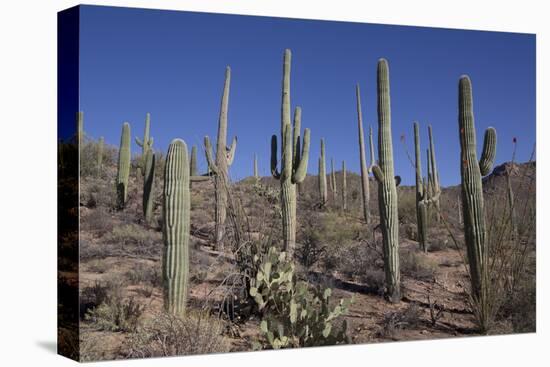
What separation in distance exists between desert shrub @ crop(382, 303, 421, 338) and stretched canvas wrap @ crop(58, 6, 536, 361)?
2 centimetres

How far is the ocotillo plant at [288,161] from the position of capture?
33.3 ft

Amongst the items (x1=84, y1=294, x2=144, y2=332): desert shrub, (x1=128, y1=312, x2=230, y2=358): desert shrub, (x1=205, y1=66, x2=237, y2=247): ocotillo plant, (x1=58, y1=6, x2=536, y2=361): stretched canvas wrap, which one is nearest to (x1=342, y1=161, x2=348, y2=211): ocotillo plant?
(x1=58, y1=6, x2=536, y2=361): stretched canvas wrap

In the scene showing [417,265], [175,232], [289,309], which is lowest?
[289,309]

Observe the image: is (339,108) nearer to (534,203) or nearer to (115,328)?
(534,203)

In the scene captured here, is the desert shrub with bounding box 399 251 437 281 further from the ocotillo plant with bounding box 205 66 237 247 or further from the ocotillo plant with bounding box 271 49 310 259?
the ocotillo plant with bounding box 205 66 237 247

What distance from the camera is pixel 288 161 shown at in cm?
1055

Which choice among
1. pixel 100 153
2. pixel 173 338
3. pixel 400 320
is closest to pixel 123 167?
pixel 100 153

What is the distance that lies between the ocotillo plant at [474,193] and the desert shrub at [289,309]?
193 cm

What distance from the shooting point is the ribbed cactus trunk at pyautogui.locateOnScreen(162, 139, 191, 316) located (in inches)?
347

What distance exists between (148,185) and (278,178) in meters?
1.80

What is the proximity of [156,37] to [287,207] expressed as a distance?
9.39 feet

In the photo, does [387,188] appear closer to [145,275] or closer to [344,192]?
[344,192]

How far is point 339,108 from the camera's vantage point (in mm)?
10320

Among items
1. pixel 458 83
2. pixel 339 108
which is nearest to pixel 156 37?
pixel 339 108
